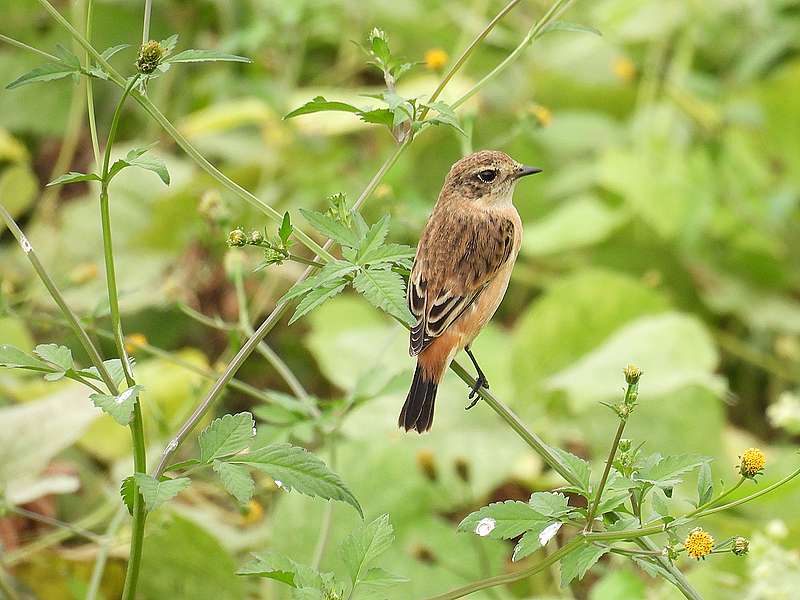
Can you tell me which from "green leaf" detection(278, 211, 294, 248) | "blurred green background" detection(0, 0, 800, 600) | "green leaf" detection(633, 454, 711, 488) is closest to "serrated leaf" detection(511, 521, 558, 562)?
"green leaf" detection(633, 454, 711, 488)

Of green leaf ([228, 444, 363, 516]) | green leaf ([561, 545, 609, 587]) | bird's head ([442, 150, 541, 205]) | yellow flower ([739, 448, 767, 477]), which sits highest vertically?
bird's head ([442, 150, 541, 205])

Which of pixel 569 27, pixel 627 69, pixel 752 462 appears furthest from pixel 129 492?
pixel 627 69

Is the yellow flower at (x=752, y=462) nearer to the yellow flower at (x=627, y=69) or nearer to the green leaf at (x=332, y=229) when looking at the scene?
the green leaf at (x=332, y=229)

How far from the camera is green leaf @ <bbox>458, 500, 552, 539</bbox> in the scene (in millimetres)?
1434

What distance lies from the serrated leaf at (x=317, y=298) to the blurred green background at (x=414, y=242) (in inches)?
23.2

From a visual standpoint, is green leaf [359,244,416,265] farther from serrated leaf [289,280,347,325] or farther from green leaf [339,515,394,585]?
green leaf [339,515,394,585]

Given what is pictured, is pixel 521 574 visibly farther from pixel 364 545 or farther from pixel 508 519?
pixel 364 545

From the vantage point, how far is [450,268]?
202 cm

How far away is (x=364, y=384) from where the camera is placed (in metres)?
2.06

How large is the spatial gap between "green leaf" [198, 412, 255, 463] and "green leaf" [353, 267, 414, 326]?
9.0 inches

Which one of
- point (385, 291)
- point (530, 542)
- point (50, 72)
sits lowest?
point (530, 542)

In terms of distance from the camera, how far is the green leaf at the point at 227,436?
145cm

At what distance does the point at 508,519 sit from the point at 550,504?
58mm

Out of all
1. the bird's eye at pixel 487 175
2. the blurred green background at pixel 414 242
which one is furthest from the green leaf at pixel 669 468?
the bird's eye at pixel 487 175
